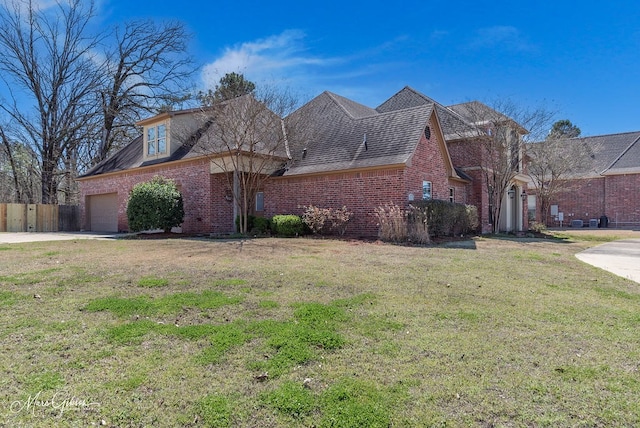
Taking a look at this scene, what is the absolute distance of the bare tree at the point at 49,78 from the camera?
24.7 metres

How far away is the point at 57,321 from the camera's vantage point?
4.02m

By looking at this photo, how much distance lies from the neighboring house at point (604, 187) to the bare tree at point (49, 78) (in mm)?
34436

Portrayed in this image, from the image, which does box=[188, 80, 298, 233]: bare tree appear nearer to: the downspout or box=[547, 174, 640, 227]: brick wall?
the downspout

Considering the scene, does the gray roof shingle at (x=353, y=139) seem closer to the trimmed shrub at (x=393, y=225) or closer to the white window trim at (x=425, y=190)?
the trimmed shrub at (x=393, y=225)

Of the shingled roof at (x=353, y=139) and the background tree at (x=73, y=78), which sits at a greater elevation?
the background tree at (x=73, y=78)

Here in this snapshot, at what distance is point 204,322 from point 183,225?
13882 mm

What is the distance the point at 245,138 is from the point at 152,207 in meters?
4.67

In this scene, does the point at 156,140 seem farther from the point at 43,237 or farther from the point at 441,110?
the point at 441,110

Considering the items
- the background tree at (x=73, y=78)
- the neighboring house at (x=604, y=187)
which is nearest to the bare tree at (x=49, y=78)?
the background tree at (x=73, y=78)

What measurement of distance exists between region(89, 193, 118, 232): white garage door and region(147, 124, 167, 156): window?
13.7ft

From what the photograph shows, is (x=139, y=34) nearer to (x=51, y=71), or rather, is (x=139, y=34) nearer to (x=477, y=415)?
(x=51, y=71)

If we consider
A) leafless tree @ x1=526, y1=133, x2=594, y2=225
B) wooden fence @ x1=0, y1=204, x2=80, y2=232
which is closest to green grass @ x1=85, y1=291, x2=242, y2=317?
leafless tree @ x1=526, y1=133, x2=594, y2=225

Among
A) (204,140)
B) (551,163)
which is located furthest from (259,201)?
(551,163)

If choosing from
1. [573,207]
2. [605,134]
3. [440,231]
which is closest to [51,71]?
[440,231]
